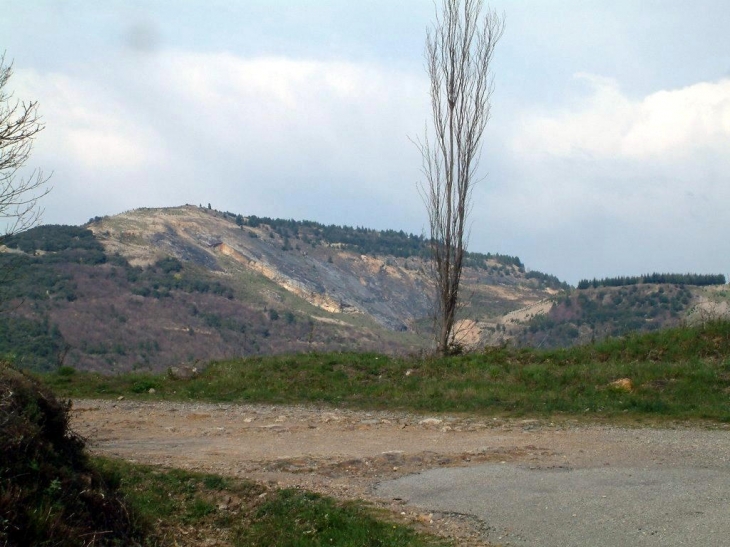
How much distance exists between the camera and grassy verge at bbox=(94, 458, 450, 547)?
675cm

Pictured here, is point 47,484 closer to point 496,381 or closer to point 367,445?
point 367,445

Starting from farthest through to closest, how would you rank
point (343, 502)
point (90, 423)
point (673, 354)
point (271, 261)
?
1. point (271, 261)
2. point (673, 354)
3. point (90, 423)
4. point (343, 502)

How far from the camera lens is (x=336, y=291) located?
82000 millimetres

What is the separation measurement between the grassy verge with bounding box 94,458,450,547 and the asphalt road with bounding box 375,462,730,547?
2.79 feet

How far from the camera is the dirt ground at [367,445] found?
28.9 ft

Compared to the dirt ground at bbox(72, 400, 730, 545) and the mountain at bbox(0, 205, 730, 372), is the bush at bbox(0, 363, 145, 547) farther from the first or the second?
the mountain at bbox(0, 205, 730, 372)

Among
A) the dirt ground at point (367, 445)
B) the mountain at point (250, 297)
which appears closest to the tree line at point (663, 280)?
the mountain at point (250, 297)

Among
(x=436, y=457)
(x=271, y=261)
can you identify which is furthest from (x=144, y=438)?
(x=271, y=261)

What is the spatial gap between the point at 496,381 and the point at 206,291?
49277 mm

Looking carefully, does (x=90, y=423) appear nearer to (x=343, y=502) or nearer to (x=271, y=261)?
(x=343, y=502)

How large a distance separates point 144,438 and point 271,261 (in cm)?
6978

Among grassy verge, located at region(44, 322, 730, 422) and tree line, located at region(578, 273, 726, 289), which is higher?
tree line, located at region(578, 273, 726, 289)

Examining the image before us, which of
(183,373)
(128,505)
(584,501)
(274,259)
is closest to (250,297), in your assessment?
(274,259)

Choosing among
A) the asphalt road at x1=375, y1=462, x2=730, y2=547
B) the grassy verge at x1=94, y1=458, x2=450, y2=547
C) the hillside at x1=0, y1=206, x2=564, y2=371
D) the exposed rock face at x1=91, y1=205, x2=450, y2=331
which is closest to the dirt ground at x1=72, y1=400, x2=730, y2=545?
the asphalt road at x1=375, y1=462, x2=730, y2=547
